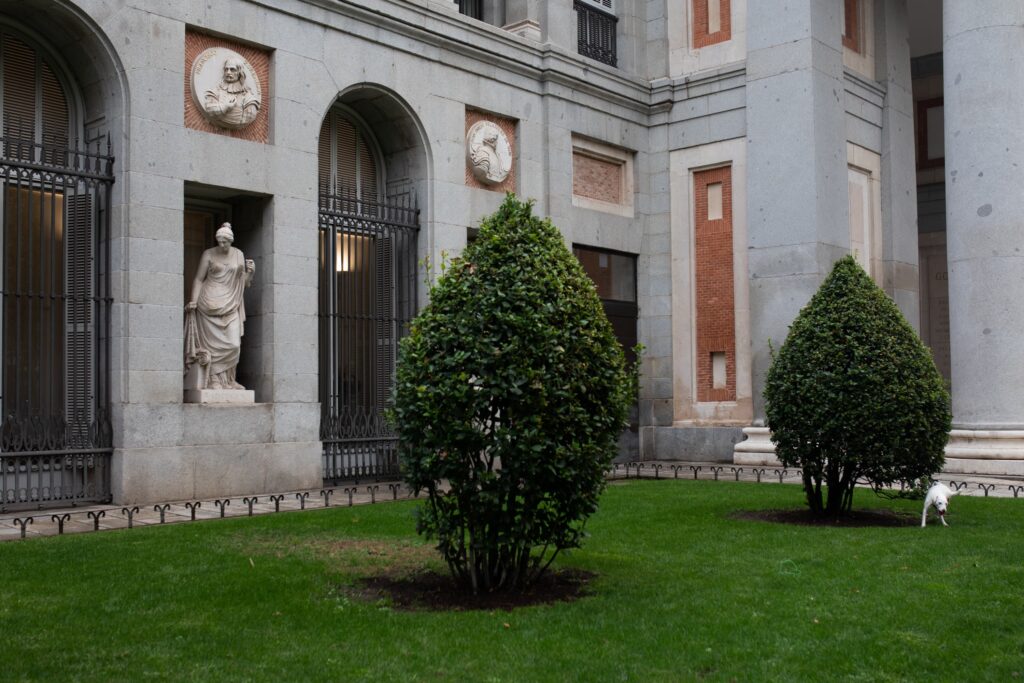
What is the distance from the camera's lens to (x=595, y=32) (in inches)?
754

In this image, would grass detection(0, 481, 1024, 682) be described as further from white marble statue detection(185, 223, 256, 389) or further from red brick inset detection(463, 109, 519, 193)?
red brick inset detection(463, 109, 519, 193)

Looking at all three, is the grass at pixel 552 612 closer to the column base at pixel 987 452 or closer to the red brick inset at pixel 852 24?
the column base at pixel 987 452

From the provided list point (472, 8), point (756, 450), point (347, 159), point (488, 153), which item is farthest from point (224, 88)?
point (756, 450)

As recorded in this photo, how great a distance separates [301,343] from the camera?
13531mm

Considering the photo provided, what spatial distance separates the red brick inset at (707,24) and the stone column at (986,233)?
3948mm

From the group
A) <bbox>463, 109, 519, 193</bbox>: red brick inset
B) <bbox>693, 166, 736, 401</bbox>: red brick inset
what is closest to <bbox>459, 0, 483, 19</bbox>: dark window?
<bbox>463, 109, 519, 193</bbox>: red brick inset

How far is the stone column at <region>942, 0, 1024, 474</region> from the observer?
15406 mm

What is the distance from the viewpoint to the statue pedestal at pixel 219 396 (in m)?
12.5

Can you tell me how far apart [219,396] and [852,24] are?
13625mm

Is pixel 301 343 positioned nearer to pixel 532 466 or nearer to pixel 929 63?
pixel 532 466

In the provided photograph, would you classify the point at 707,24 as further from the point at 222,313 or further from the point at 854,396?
the point at 854,396

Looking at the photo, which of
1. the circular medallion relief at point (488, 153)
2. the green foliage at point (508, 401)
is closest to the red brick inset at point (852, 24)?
the circular medallion relief at point (488, 153)

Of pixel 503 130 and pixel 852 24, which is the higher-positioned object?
pixel 852 24

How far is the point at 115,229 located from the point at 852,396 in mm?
8282
